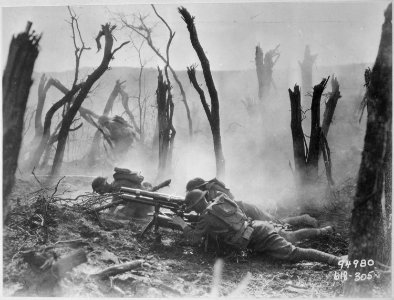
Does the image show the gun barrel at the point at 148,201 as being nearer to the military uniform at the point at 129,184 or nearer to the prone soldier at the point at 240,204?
the prone soldier at the point at 240,204

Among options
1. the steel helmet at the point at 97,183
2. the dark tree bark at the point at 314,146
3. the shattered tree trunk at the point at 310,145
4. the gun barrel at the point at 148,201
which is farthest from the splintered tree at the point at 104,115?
the dark tree bark at the point at 314,146

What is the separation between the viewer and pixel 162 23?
6.99m

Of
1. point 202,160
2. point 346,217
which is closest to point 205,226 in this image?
point 346,217

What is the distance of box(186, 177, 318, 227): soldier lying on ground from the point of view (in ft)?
19.8

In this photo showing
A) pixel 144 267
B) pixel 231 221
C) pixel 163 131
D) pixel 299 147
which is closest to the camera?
pixel 144 267

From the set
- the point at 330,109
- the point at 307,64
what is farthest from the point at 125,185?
the point at 307,64

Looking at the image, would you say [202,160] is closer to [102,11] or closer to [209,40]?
[209,40]

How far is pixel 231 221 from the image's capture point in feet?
17.5

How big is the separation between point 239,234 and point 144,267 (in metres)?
1.50

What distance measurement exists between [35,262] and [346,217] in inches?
219

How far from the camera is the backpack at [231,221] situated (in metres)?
5.35

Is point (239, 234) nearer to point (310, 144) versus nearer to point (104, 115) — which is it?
point (310, 144)

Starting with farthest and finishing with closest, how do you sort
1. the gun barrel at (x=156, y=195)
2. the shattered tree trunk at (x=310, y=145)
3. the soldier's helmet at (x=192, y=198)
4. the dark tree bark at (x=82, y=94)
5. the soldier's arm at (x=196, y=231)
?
the dark tree bark at (x=82, y=94) < the shattered tree trunk at (x=310, y=145) < the gun barrel at (x=156, y=195) < the soldier's helmet at (x=192, y=198) < the soldier's arm at (x=196, y=231)

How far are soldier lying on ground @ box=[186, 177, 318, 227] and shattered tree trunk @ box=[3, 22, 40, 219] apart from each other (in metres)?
2.81
